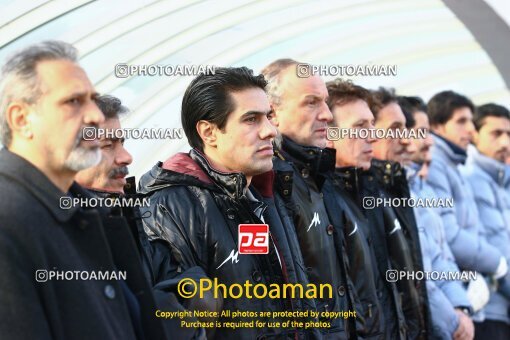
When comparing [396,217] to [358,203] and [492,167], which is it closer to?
[358,203]

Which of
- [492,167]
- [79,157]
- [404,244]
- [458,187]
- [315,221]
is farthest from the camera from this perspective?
[492,167]

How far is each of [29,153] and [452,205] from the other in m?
4.89

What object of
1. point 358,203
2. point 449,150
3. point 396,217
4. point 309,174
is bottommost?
point 309,174

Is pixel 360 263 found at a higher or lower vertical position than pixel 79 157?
higher

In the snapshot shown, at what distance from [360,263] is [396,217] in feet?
2.73

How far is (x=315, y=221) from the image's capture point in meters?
5.76

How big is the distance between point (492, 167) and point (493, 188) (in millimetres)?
241

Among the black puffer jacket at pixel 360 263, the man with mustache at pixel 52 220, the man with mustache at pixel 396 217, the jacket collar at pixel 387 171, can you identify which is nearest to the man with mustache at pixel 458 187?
→ the man with mustache at pixel 396 217

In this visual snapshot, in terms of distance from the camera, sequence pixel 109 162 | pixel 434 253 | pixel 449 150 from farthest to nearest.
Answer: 1. pixel 449 150
2. pixel 434 253
3. pixel 109 162

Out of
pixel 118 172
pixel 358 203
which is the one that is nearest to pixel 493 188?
pixel 358 203

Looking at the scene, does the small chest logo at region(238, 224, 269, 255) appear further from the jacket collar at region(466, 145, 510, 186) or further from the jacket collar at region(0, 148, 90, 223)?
the jacket collar at region(466, 145, 510, 186)

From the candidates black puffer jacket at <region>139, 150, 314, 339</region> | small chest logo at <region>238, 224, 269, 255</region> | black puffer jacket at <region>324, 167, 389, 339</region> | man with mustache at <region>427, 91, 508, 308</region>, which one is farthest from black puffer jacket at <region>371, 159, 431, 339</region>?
small chest logo at <region>238, 224, 269, 255</region>

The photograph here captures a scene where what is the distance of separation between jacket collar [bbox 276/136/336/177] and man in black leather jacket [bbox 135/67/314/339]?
0.47 meters

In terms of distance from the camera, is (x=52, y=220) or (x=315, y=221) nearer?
(x=52, y=220)
